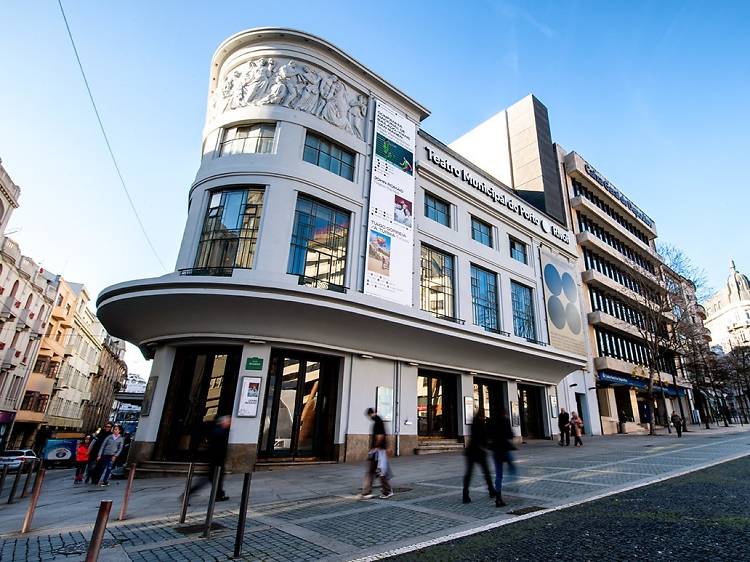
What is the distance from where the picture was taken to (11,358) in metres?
32.7

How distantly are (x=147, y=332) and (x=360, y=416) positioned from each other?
829 centimetres

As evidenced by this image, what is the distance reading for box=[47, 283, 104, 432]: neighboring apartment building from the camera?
43.4 m

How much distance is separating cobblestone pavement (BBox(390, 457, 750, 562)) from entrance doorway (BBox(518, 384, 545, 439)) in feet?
56.5

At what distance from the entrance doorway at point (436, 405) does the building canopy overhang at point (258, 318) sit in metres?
2.39

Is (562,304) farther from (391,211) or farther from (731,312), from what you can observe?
(731,312)

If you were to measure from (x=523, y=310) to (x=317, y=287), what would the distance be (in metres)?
15.2

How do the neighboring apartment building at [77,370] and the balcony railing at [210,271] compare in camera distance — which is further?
the neighboring apartment building at [77,370]

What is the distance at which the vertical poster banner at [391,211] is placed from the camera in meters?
16.7

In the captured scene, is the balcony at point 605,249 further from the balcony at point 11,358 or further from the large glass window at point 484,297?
the balcony at point 11,358

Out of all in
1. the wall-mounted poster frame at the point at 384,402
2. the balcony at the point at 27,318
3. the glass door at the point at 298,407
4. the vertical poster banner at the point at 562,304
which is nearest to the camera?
the glass door at the point at 298,407

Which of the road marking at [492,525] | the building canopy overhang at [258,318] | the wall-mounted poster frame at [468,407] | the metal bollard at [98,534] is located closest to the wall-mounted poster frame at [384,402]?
the building canopy overhang at [258,318]


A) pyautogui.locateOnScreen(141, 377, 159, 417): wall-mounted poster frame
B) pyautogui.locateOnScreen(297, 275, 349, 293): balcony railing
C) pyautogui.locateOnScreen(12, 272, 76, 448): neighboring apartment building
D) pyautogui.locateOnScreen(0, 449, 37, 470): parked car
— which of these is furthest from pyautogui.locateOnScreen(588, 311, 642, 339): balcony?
pyautogui.locateOnScreen(12, 272, 76, 448): neighboring apartment building

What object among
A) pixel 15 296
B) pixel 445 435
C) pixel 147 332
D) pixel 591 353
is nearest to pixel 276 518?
pixel 147 332

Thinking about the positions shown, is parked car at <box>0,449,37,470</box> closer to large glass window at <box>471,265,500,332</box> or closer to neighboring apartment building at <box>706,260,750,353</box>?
large glass window at <box>471,265,500,332</box>
